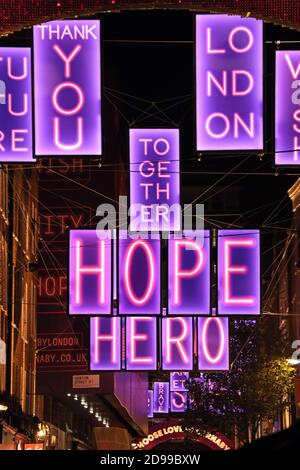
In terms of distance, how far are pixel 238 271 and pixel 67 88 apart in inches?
197

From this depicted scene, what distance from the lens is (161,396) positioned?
2790 inches

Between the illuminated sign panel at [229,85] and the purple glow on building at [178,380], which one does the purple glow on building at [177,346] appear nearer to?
the illuminated sign panel at [229,85]

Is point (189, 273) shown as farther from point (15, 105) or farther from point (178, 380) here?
point (178, 380)

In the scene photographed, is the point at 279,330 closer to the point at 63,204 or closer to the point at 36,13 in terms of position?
the point at 63,204

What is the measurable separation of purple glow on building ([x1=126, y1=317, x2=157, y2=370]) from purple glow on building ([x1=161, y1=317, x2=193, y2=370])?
0.79 feet

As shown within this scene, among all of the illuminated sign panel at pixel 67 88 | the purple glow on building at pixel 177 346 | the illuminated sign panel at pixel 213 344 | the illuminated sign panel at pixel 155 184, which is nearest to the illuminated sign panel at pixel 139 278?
the illuminated sign panel at pixel 155 184

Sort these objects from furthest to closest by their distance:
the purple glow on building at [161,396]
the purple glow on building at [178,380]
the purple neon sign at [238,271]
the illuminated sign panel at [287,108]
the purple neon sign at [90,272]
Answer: the purple glow on building at [161,396] < the purple glow on building at [178,380] < the purple neon sign at [90,272] < the purple neon sign at [238,271] < the illuminated sign panel at [287,108]

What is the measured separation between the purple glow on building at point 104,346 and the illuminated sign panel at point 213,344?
164 cm

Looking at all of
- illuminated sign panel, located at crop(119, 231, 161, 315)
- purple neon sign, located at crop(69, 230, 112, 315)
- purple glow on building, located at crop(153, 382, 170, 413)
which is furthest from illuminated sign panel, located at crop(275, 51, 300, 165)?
purple glow on building, located at crop(153, 382, 170, 413)

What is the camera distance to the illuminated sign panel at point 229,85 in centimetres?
1526

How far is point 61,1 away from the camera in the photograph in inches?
511

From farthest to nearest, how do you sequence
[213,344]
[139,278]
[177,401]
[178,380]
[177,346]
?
[177,401]
[178,380]
[177,346]
[213,344]
[139,278]

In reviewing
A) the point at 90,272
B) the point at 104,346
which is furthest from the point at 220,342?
the point at 90,272

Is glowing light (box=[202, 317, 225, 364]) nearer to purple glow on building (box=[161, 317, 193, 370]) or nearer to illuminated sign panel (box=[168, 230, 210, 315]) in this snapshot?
purple glow on building (box=[161, 317, 193, 370])
